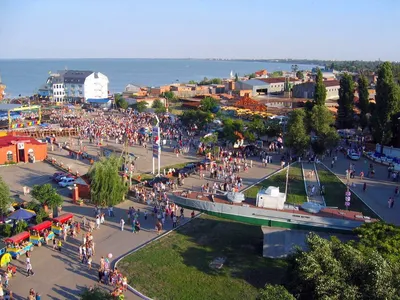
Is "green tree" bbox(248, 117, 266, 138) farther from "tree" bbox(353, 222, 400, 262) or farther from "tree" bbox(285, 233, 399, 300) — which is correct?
"tree" bbox(285, 233, 399, 300)

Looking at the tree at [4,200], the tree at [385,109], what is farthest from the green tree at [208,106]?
the tree at [4,200]

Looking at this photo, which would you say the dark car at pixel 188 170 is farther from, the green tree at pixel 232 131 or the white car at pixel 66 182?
the green tree at pixel 232 131

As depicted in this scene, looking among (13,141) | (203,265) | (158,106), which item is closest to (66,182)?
(13,141)

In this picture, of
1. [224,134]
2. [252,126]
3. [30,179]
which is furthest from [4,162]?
[252,126]

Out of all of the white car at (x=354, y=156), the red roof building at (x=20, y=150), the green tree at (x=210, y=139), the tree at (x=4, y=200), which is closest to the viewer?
the tree at (x=4, y=200)

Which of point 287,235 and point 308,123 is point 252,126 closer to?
point 308,123

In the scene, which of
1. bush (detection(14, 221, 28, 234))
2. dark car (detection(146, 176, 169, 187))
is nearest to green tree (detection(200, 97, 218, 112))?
dark car (detection(146, 176, 169, 187))
